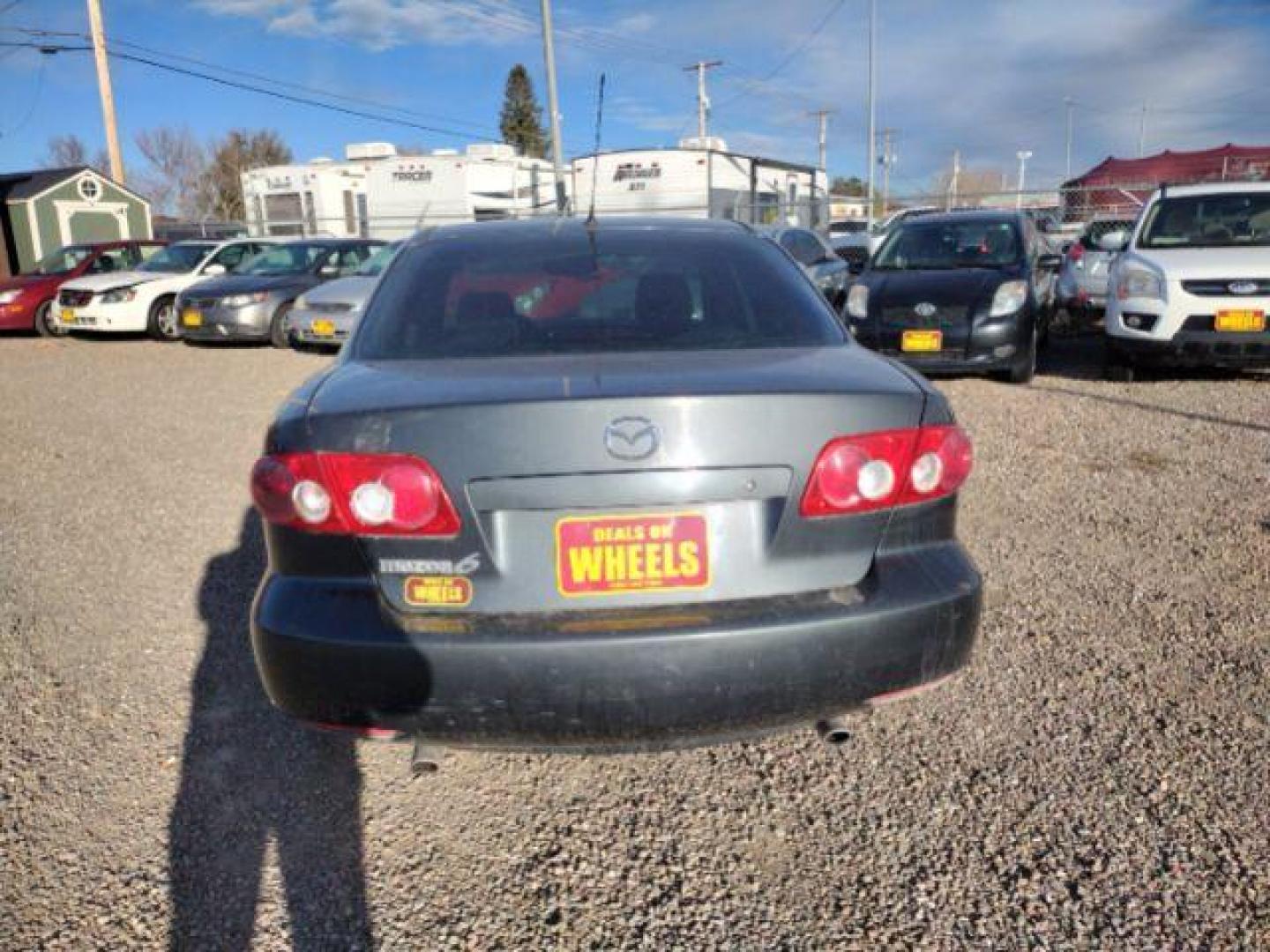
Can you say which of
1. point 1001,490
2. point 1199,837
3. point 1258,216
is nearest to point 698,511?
point 1199,837

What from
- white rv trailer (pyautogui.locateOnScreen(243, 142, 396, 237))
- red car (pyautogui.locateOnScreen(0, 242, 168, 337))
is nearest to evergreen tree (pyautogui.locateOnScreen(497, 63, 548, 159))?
white rv trailer (pyautogui.locateOnScreen(243, 142, 396, 237))

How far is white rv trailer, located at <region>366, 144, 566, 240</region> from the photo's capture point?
2317cm

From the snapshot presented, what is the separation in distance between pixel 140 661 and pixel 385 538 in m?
1.99

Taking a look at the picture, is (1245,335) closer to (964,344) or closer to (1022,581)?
(964,344)

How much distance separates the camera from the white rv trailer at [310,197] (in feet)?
86.1

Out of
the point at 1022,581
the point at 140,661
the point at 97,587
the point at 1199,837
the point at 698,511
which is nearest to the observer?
the point at 698,511

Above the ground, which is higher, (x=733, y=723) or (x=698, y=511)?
(x=698, y=511)

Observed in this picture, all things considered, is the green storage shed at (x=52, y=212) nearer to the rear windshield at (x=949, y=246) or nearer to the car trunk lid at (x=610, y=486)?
the rear windshield at (x=949, y=246)

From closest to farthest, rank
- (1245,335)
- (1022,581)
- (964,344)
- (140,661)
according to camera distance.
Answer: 1. (140,661)
2. (1022,581)
3. (1245,335)
4. (964,344)

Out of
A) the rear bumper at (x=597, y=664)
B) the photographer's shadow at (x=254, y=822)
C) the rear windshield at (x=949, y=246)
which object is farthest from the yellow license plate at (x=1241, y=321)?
the photographer's shadow at (x=254, y=822)

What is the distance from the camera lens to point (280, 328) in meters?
12.5

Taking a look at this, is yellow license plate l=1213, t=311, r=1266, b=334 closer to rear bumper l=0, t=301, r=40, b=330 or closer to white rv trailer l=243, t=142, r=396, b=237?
rear bumper l=0, t=301, r=40, b=330

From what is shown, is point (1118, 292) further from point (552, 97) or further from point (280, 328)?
point (552, 97)

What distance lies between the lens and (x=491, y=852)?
232 centimetres
